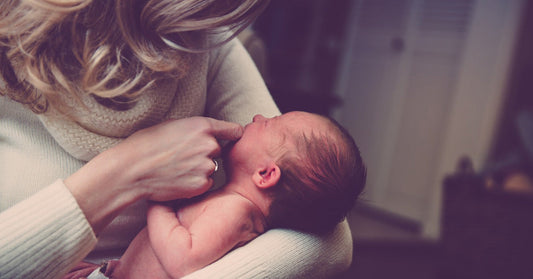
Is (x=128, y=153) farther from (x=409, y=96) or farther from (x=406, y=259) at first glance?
(x=409, y=96)

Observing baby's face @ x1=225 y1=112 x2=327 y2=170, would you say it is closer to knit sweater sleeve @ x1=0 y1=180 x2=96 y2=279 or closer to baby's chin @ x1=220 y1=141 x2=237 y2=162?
baby's chin @ x1=220 y1=141 x2=237 y2=162

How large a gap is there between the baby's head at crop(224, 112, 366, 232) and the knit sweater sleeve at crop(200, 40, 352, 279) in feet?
0.16

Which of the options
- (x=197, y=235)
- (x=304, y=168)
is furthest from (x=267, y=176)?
(x=197, y=235)

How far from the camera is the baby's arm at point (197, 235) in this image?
2.34ft

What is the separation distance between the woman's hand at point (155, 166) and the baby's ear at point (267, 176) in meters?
0.09

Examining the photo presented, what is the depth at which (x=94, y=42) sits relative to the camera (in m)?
0.70

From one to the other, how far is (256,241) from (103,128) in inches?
12.8

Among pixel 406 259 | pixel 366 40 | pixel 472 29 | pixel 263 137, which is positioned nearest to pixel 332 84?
pixel 366 40

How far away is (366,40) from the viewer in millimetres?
3539

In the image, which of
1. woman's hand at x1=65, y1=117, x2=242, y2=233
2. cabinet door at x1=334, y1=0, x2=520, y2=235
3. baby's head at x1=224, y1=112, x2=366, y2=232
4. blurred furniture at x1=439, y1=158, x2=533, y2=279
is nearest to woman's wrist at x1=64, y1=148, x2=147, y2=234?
woman's hand at x1=65, y1=117, x2=242, y2=233

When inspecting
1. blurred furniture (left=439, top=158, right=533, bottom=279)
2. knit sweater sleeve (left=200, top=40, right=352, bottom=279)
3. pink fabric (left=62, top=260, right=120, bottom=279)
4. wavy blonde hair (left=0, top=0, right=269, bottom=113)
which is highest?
wavy blonde hair (left=0, top=0, right=269, bottom=113)

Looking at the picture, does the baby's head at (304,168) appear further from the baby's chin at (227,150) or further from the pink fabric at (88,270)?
the pink fabric at (88,270)

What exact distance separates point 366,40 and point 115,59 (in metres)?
3.08

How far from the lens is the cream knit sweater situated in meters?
0.63
